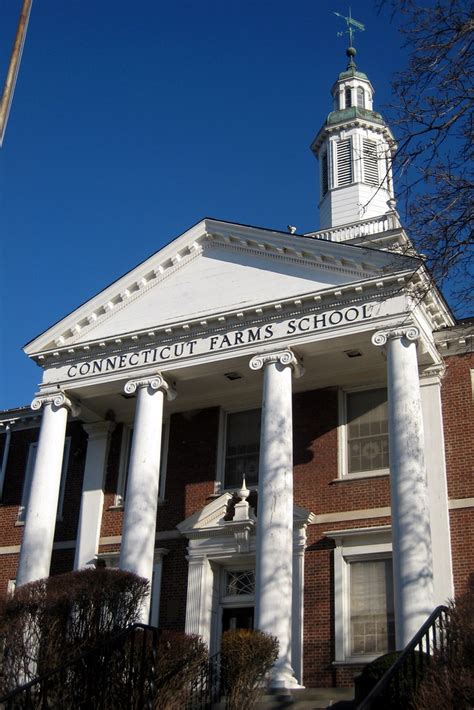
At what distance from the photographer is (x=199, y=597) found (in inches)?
790

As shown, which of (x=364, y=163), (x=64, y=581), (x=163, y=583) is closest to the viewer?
(x=64, y=581)

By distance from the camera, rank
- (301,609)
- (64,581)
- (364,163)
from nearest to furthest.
A: (64,581) < (301,609) < (364,163)

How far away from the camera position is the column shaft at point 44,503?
19.8 meters

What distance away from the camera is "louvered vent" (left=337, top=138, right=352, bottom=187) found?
26672mm

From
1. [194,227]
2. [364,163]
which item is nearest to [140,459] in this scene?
[194,227]

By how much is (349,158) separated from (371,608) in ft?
45.9

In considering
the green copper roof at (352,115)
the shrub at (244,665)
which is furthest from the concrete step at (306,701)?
the green copper roof at (352,115)

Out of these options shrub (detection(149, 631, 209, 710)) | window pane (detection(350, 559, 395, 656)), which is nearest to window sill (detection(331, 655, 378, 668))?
window pane (detection(350, 559, 395, 656))

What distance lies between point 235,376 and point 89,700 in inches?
411

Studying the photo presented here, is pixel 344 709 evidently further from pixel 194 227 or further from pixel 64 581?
pixel 194 227

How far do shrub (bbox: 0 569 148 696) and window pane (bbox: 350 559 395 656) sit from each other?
641cm

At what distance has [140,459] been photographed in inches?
770

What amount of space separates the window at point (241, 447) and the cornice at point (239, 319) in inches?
109

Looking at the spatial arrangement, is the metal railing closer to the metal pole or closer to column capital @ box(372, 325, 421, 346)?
the metal pole
